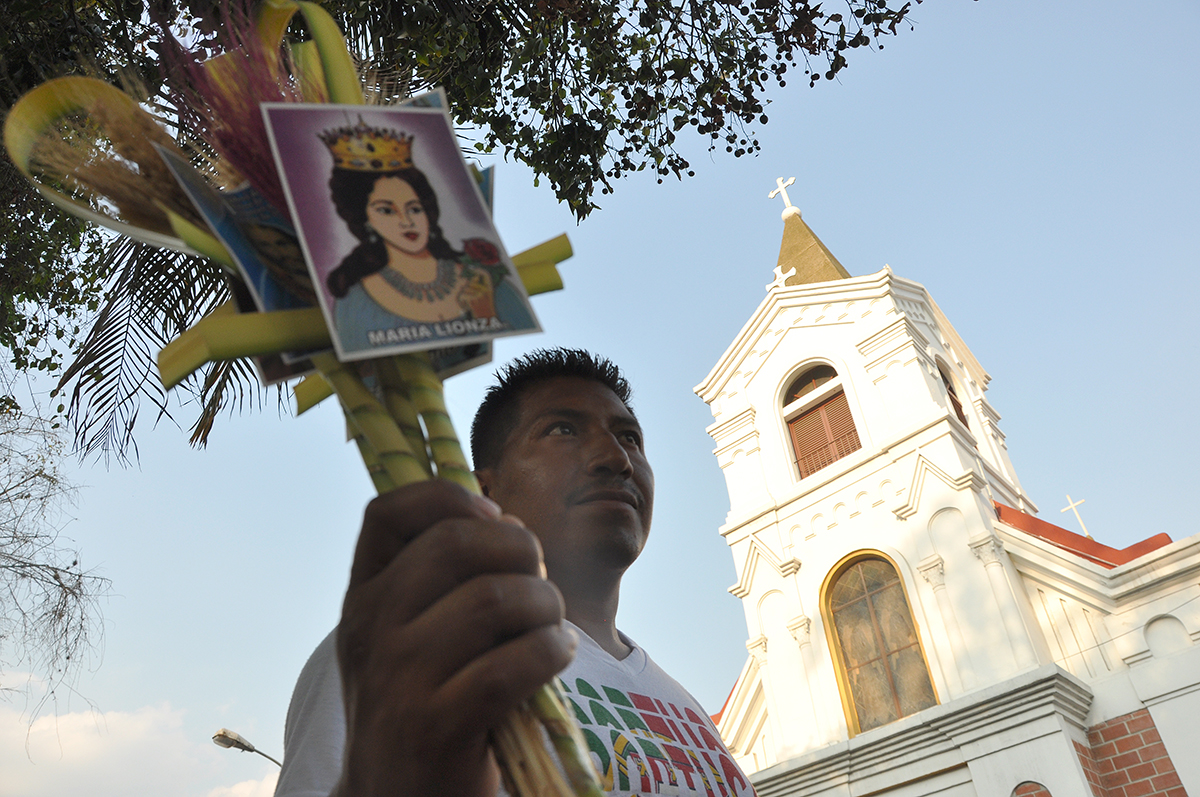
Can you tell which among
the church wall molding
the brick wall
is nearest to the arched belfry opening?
the church wall molding

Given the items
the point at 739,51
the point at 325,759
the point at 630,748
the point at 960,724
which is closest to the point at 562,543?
the point at 630,748

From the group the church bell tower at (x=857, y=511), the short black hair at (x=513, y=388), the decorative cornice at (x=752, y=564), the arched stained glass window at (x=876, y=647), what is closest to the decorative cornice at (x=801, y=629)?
the church bell tower at (x=857, y=511)

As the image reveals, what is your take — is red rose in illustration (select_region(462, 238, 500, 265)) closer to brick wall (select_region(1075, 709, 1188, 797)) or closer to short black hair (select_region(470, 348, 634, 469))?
short black hair (select_region(470, 348, 634, 469))

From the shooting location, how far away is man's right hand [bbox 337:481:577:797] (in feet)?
2.56

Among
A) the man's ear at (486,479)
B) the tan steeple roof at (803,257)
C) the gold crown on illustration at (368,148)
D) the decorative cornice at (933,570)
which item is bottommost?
the gold crown on illustration at (368,148)

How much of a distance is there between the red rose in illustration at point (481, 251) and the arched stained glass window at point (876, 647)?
12.0 m

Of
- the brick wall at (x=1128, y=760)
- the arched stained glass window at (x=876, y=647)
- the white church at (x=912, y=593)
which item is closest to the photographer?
the brick wall at (x=1128, y=760)

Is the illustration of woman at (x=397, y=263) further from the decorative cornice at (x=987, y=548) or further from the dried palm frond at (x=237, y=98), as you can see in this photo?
the decorative cornice at (x=987, y=548)

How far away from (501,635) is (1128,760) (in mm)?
12237

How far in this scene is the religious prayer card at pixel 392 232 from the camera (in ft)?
2.96

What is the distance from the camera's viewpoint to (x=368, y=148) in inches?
39.2

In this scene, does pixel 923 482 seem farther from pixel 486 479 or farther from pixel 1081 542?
pixel 486 479

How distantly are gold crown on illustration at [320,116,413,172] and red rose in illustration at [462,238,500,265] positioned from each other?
0.13 meters

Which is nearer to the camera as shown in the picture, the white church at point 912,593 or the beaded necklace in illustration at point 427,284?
the beaded necklace in illustration at point 427,284
